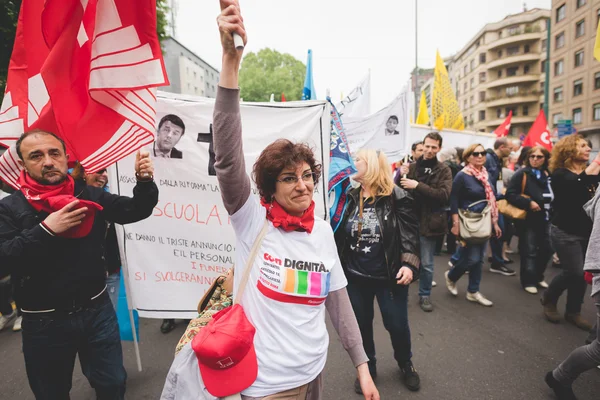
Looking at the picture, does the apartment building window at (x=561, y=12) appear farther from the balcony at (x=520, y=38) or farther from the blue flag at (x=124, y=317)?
the blue flag at (x=124, y=317)

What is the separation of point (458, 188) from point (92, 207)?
154 inches

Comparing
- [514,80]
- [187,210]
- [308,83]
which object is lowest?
[187,210]

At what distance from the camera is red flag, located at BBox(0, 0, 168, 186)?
1.84 m

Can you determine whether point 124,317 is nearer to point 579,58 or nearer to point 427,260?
point 427,260

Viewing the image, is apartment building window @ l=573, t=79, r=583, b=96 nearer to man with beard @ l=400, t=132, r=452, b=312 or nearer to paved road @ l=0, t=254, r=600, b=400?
paved road @ l=0, t=254, r=600, b=400

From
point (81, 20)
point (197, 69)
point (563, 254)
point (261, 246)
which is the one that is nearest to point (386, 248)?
point (261, 246)

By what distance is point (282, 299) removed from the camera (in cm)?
131

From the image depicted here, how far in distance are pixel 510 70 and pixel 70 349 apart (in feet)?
175

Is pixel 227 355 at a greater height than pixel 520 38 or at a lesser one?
lesser

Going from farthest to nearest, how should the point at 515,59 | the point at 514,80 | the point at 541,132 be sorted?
the point at 514,80 < the point at 515,59 < the point at 541,132

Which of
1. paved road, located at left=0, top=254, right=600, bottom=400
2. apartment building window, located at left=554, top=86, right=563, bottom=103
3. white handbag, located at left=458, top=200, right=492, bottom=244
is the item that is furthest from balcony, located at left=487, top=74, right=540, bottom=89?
white handbag, located at left=458, top=200, right=492, bottom=244

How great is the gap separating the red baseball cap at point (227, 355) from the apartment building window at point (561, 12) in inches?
1500

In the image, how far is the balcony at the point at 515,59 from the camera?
134 ft

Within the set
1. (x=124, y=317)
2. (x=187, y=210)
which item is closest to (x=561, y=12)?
(x=187, y=210)
